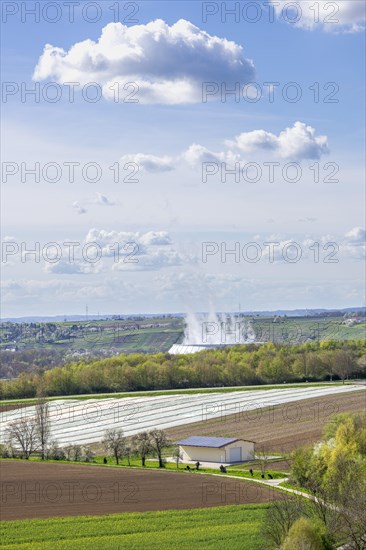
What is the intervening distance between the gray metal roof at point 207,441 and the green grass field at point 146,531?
24.7 m

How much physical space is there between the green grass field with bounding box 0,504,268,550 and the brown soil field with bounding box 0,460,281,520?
2.07 m

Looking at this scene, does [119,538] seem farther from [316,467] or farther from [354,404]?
[354,404]

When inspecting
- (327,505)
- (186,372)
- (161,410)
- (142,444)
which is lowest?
(142,444)

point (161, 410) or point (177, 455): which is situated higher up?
point (161, 410)

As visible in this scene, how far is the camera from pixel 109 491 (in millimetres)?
56844

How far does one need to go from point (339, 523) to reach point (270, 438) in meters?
40.9

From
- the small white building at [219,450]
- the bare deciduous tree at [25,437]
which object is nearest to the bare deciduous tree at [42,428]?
the bare deciduous tree at [25,437]

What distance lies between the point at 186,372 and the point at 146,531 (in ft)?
284

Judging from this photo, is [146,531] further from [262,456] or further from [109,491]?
[262,456]

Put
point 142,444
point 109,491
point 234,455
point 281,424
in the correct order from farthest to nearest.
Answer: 1. point 281,424
2. point 142,444
3. point 234,455
4. point 109,491

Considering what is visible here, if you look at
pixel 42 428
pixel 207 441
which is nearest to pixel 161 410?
pixel 42 428

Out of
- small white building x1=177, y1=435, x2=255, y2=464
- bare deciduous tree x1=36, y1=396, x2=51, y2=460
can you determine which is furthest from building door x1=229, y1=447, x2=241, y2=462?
bare deciduous tree x1=36, y1=396, x2=51, y2=460

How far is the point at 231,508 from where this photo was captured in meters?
50.9

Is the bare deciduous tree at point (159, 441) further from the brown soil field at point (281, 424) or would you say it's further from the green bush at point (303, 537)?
the green bush at point (303, 537)
